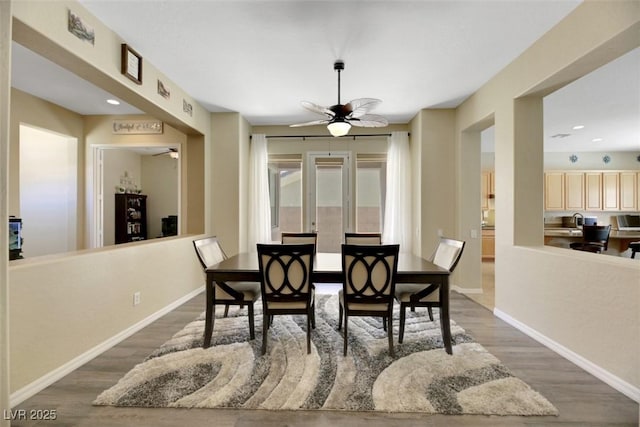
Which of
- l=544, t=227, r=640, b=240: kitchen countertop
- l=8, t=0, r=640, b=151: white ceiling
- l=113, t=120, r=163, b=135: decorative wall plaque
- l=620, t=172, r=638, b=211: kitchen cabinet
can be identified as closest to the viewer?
l=8, t=0, r=640, b=151: white ceiling

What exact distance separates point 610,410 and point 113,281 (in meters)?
3.81

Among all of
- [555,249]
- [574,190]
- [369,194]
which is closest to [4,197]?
[555,249]

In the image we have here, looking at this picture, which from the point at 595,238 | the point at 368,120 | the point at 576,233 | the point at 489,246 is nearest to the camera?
the point at 368,120

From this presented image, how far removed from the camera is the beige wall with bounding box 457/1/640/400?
2.01m

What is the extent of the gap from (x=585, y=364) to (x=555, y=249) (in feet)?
3.30

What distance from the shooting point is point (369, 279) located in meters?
2.43

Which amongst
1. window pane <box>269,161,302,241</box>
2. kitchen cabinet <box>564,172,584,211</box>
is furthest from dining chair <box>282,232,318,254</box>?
kitchen cabinet <box>564,172,584,211</box>

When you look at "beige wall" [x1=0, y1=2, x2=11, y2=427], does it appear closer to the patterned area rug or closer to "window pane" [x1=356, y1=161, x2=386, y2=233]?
the patterned area rug

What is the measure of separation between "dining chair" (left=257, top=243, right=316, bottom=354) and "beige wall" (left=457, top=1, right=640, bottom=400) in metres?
2.12

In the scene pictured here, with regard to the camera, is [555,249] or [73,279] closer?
[73,279]

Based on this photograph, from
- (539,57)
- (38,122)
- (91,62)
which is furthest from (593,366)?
(38,122)

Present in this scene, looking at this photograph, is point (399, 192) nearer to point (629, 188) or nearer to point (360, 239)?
A: point (360, 239)

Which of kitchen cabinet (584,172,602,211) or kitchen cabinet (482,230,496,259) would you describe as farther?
A: kitchen cabinet (482,230,496,259)

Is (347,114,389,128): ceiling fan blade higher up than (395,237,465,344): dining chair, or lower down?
higher up
